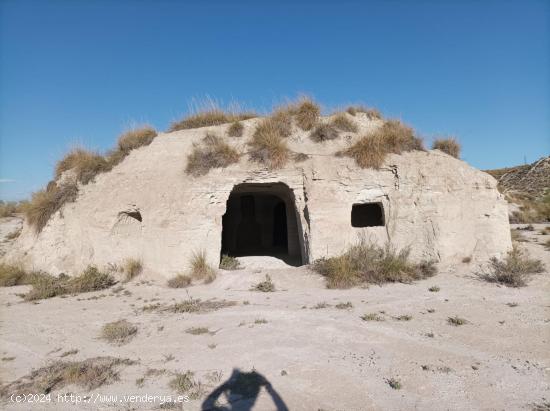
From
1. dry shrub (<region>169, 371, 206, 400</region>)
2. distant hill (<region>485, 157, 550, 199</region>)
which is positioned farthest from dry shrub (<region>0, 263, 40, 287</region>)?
distant hill (<region>485, 157, 550, 199</region>)

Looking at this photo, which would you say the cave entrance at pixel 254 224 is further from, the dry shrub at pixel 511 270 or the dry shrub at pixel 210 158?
the dry shrub at pixel 511 270

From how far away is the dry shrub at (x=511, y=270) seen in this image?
7062mm

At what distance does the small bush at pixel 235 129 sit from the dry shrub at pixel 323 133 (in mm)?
1976

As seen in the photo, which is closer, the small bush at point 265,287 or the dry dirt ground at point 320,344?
the dry dirt ground at point 320,344

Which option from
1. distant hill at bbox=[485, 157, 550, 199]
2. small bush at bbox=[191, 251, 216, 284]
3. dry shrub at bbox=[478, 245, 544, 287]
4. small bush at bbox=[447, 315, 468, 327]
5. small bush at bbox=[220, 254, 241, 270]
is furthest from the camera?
distant hill at bbox=[485, 157, 550, 199]

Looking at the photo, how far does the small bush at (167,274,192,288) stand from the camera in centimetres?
786

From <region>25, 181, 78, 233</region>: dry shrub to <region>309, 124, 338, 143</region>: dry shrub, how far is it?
6.80 m

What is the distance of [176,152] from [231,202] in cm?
388

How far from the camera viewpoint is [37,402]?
344 centimetres

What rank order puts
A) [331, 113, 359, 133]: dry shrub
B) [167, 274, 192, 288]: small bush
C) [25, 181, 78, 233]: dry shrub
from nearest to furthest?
[167, 274, 192, 288]: small bush → [25, 181, 78, 233]: dry shrub → [331, 113, 359, 133]: dry shrub

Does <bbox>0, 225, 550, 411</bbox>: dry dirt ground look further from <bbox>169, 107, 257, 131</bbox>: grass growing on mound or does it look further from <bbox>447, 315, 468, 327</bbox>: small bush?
<bbox>169, 107, 257, 131</bbox>: grass growing on mound

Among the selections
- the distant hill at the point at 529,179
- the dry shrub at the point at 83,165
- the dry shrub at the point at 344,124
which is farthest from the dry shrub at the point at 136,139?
the distant hill at the point at 529,179

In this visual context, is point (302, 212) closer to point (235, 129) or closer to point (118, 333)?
point (235, 129)

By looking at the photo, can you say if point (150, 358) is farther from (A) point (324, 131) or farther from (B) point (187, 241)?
(A) point (324, 131)
